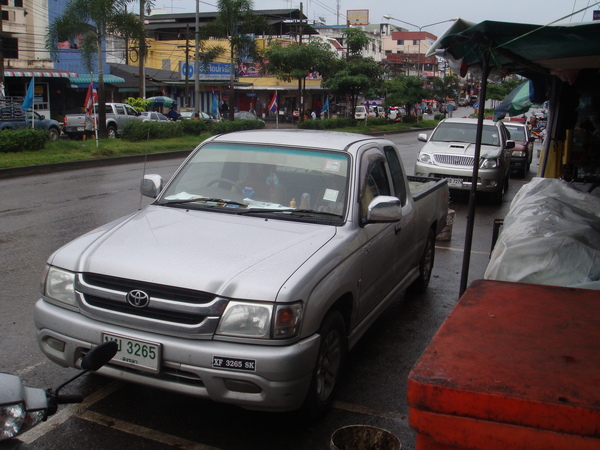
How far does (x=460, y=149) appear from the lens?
13930 millimetres

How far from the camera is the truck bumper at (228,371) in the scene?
11.0 feet

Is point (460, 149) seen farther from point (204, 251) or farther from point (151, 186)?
point (204, 251)

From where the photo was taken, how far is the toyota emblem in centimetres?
351

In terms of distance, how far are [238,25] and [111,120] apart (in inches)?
370

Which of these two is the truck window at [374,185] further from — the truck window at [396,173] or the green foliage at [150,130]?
the green foliage at [150,130]

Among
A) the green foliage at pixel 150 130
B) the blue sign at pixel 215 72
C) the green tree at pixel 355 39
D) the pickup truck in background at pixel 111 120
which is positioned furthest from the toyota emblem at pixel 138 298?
the blue sign at pixel 215 72

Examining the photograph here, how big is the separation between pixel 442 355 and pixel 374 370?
2.44 meters

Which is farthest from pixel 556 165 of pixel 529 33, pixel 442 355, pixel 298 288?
pixel 442 355

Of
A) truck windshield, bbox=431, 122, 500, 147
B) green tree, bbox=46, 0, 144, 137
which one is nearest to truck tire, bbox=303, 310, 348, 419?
truck windshield, bbox=431, 122, 500, 147

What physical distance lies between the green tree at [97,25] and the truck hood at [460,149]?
17.0 m

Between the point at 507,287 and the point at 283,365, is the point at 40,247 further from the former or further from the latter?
the point at 507,287

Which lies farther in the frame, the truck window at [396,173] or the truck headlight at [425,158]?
the truck headlight at [425,158]

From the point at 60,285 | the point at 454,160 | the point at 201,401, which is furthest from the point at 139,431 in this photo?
the point at 454,160

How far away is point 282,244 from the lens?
3.97 meters
